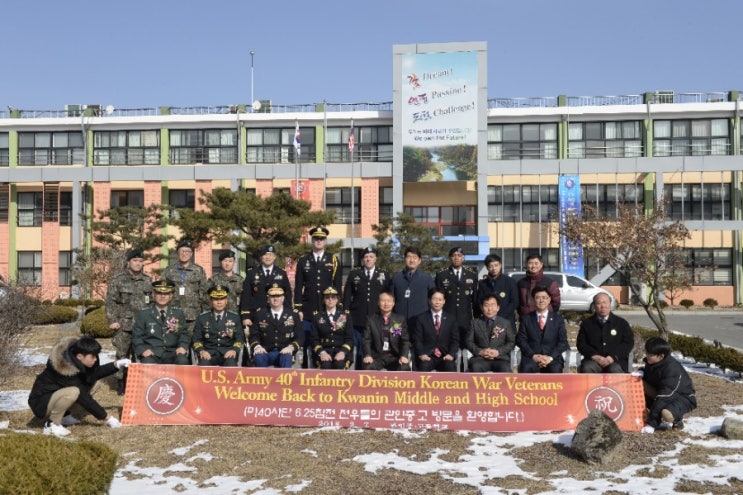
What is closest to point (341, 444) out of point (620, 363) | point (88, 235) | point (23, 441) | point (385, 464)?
point (385, 464)

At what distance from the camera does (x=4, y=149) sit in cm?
3884

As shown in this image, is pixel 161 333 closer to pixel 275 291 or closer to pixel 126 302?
pixel 126 302

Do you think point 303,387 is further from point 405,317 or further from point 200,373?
point 405,317

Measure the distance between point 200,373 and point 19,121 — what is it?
35664mm

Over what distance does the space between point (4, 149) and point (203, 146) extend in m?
11.3

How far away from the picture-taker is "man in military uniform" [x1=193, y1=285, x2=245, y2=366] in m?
8.95

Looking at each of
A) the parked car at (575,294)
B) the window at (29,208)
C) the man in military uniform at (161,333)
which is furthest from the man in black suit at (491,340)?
the window at (29,208)

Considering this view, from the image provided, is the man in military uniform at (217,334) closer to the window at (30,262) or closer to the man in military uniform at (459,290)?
the man in military uniform at (459,290)

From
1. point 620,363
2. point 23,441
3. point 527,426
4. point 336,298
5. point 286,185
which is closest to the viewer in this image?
point 23,441

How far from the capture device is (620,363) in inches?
344

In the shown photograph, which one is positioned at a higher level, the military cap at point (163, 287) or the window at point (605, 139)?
the window at point (605, 139)

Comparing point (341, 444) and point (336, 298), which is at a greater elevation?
point (336, 298)

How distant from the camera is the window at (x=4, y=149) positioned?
3869 centimetres

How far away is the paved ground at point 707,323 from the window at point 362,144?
14155 mm
